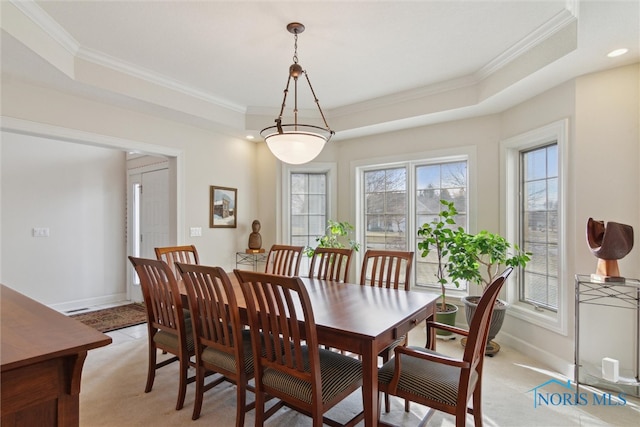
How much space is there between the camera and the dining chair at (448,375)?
157 centimetres

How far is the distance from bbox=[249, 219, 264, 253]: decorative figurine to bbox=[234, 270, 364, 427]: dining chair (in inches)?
113

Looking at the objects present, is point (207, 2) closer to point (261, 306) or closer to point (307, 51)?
point (307, 51)

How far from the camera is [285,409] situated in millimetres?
2305

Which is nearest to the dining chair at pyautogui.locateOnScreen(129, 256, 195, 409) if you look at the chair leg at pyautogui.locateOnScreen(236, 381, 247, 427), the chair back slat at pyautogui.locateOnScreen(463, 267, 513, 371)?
the chair leg at pyautogui.locateOnScreen(236, 381, 247, 427)

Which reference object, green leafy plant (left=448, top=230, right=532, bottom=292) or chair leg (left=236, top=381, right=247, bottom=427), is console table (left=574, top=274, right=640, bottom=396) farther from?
chair leg (left=236, top=381, right=247, bottom=427)

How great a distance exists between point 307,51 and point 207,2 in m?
0.92

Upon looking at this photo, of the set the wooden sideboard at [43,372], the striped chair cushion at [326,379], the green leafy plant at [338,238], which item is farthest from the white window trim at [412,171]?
the wooden sideboard at [43,372]

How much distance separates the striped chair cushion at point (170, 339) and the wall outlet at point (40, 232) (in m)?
3.31

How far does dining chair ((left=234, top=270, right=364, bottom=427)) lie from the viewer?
64.2 inches

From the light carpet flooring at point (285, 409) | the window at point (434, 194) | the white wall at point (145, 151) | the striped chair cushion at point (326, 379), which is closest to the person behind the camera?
the striped chair cushion at point (326, 379)

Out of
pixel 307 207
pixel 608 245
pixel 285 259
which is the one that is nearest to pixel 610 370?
pixel 608 245

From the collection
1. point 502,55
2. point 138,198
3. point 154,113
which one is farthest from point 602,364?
point 138,198

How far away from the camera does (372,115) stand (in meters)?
4.12

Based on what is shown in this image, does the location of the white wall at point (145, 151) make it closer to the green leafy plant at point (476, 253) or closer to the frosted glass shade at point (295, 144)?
the frosted glass shade at point (295, 144)
